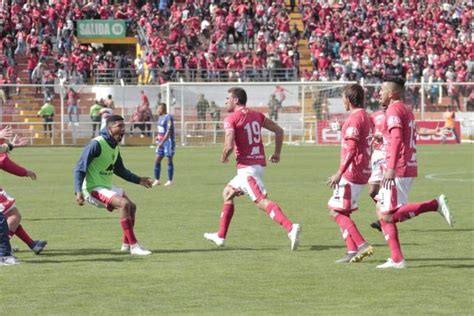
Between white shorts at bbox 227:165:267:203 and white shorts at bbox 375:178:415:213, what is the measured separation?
2.21 metres

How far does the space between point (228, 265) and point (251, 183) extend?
69.0 inches

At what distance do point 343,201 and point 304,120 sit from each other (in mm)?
34929

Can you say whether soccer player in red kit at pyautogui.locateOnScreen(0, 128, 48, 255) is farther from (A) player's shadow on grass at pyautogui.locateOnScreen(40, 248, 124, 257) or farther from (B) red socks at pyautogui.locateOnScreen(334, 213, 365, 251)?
(B) red socks at pyautogui.locateOnScreen(334, 213, 365, 251)

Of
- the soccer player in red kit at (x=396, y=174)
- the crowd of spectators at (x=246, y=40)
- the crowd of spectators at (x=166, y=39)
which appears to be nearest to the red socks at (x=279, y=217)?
the soccer player in red kit at (x=396, y=174)

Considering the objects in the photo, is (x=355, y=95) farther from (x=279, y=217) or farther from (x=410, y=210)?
(x=279, y=217)

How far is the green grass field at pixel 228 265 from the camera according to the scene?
33.0 ft

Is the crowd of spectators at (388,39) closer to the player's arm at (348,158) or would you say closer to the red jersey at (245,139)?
the red jersey at (245,139)

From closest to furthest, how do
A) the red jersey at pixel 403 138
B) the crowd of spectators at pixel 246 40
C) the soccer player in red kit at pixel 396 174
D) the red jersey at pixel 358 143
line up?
the red jersey at pixel 403 138 → the soccer player in red kit at pixel 396 174 → the red jersey at pixel 358 143 → the crowd of spectators at pixel 246 40

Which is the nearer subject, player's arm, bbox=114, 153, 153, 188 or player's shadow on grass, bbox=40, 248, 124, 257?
player's shadow on grass, bbox=40, 248, 124, 257

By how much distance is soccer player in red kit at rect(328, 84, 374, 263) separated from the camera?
12547 mm

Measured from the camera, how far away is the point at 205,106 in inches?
1860

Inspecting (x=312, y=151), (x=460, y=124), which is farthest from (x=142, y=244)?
(x=460, y=124)

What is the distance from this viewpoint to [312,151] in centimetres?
4238

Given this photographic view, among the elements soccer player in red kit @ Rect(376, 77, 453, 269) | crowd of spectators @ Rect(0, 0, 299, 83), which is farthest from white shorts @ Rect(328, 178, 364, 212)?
crowd of spectators @ Rect(0, 0, 299, 83)
